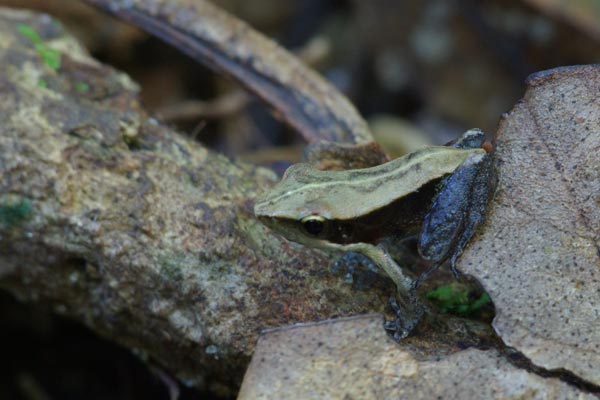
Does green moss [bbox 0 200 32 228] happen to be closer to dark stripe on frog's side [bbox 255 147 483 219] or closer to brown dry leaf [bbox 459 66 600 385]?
dark stripe on frog's side [bbox 255 147 483 219]

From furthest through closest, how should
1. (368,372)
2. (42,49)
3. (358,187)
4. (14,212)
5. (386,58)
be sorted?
(386,58), (42,49), (14,212), (358,187), (368,372)

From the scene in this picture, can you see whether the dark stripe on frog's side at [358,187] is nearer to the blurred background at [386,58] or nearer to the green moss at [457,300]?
the green moss at [457,300]

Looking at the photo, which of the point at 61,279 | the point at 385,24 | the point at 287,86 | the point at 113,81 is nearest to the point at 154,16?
the point at 113,81

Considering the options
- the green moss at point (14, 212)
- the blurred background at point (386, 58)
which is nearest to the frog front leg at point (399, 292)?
the green moss at point (14, 212)

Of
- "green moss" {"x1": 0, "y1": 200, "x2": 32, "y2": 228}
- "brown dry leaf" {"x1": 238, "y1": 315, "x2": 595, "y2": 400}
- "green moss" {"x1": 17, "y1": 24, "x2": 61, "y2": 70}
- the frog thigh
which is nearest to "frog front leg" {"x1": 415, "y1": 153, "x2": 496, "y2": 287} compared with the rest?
the frog thigh

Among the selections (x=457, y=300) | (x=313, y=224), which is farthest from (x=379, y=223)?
(x=457, y=300)

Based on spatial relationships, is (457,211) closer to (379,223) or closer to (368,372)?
(379,223)

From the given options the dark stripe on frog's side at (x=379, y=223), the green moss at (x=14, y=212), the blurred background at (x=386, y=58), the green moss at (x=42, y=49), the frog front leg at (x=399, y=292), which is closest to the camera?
the frog front leg at (x=399, y=292)
